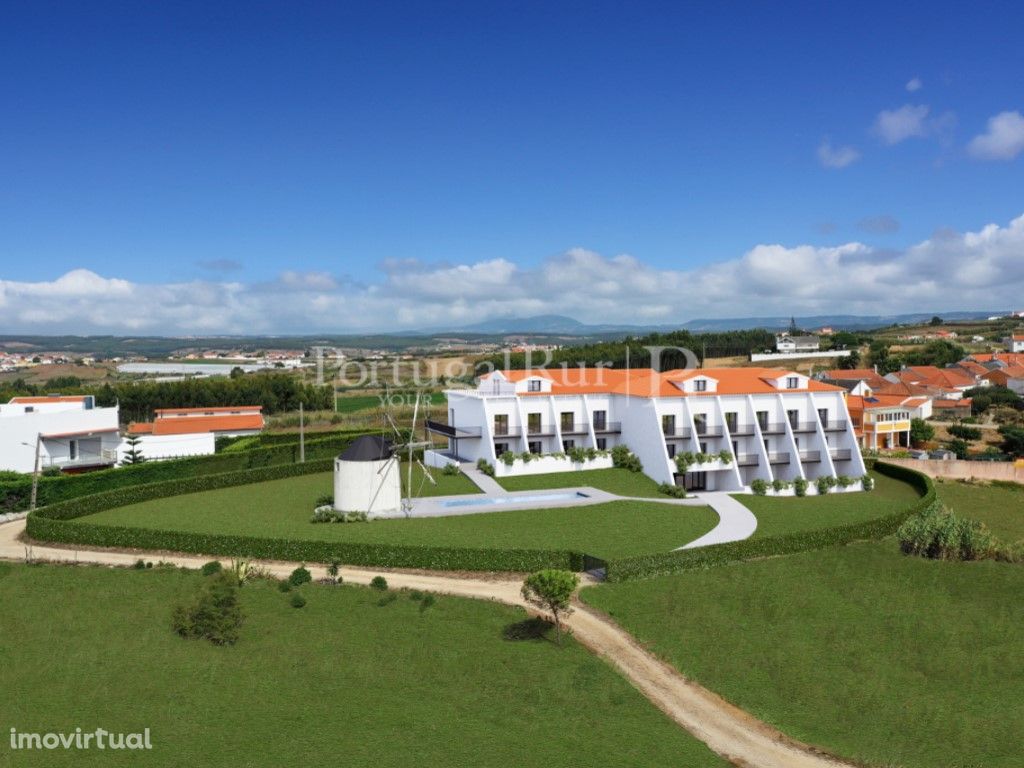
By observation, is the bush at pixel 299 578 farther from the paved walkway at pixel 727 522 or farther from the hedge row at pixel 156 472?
the hedge row at pixel 156 472

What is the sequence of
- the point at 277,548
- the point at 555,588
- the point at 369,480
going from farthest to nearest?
the point at 369,480 < the point at 277,548 < the point at 555,588

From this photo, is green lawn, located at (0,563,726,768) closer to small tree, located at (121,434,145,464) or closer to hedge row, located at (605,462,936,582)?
hedge row, located at (605,462,936,582)

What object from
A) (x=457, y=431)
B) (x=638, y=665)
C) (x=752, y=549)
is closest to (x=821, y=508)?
(x=752, y=549)

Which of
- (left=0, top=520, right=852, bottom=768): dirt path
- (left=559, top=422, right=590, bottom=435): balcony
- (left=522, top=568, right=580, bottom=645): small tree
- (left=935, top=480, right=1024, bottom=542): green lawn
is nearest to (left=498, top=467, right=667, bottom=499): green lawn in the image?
(left=559, top=422, right=590, bottom=435): balcony

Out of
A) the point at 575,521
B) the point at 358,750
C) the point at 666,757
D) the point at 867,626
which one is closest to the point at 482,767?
the point at 358,750

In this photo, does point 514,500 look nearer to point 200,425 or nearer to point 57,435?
point 57,435

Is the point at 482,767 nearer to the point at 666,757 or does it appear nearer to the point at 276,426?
the point at 666,757
